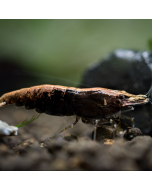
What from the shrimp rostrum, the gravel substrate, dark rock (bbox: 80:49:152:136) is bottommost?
the gravel substrate

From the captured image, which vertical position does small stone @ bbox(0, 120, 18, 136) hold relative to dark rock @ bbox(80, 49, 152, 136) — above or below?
below

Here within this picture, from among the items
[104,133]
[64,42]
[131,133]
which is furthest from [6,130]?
[64,42]

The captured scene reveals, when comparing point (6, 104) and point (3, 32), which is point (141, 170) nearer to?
point (6, 104)

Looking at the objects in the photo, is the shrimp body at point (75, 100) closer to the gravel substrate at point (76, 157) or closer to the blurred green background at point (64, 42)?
the blurred green background at point (64, 42)

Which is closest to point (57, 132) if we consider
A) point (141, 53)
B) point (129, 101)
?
point (129, 101)

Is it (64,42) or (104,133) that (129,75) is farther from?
(64,42)

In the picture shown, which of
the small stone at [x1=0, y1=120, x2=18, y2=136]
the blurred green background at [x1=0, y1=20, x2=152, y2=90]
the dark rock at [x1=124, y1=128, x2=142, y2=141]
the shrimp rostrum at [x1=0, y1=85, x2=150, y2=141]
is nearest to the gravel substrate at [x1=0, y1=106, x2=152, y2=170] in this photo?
the small stone at [x1=0, y1=120, x2=18, y2=136]

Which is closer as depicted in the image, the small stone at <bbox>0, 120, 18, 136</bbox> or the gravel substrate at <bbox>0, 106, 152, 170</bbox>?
the gravel substrate at <bbox>0, 106, 152, 170</bbox>

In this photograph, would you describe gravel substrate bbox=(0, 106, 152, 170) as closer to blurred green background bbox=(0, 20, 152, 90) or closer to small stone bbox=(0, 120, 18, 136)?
small stone bbox=(0, 120, 18, 136)
